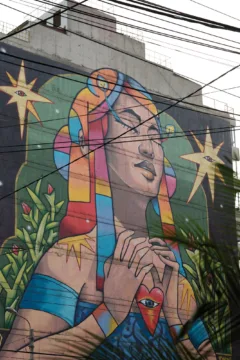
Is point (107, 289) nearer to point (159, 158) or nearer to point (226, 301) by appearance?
point (159, 158)

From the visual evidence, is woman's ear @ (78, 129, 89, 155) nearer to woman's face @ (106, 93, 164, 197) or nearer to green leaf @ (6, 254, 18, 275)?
woman's face @ (106, 93, 164, 197)

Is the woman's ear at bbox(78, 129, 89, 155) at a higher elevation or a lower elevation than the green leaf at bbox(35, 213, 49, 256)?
higher

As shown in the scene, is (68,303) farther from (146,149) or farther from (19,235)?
(146,149)

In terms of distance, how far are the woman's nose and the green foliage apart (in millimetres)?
5923

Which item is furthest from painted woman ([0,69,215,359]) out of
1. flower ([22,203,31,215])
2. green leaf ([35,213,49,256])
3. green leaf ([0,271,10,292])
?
flower ([22,203,31,215])

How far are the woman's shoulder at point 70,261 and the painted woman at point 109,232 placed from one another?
42 mm

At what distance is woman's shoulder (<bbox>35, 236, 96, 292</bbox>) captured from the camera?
37.3 m

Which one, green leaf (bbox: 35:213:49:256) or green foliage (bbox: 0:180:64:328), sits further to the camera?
green leaf (bbox: 35:213:49:256)

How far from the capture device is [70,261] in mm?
38094

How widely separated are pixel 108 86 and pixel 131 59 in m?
2.43

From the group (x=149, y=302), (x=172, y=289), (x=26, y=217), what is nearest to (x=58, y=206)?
(x=26, y=217)

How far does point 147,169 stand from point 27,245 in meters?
8.27

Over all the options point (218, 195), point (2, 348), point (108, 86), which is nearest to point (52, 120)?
point (108, 86)

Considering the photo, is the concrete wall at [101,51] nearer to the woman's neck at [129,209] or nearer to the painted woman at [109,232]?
the painted woman at [109,232]
